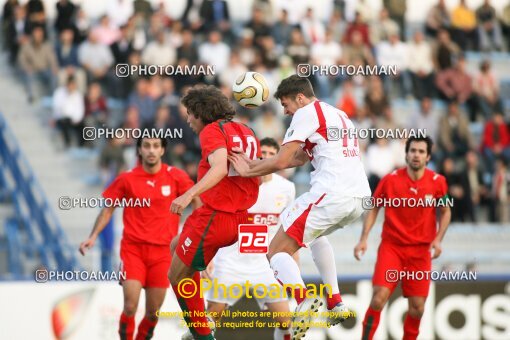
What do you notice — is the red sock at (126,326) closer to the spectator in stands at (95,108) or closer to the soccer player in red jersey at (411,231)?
the soccer player in red jersey at (411,231)

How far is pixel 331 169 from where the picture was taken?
11.3m

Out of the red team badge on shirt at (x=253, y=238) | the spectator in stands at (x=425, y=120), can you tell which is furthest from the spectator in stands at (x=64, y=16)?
the red team badge on shirt at (x=253, y=238)

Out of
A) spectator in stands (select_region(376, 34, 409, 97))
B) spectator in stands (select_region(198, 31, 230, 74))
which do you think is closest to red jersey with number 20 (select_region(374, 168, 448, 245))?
spectator in stands (select_region(198, 31, 230, 74))

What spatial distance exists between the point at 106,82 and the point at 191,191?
10.3 m

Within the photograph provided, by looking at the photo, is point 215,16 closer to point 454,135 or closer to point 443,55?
point 443,55

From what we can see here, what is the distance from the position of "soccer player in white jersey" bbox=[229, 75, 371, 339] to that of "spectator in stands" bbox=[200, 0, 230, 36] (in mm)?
11159

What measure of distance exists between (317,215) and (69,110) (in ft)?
30.4

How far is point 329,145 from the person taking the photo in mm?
11320

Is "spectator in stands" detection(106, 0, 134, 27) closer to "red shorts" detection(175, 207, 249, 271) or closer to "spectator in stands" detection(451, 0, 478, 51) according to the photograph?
"spectator in stands" detection(451, 0, 478, 51)

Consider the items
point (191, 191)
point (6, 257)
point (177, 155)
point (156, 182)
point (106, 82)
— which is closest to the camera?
point (191, 191)

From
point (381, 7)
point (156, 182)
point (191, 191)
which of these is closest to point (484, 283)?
point (156, 182)

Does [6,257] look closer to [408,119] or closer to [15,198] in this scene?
[15,198]

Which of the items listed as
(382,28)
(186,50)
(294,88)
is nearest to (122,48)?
(186,50)

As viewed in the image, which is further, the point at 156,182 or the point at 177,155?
the point at 177,155
